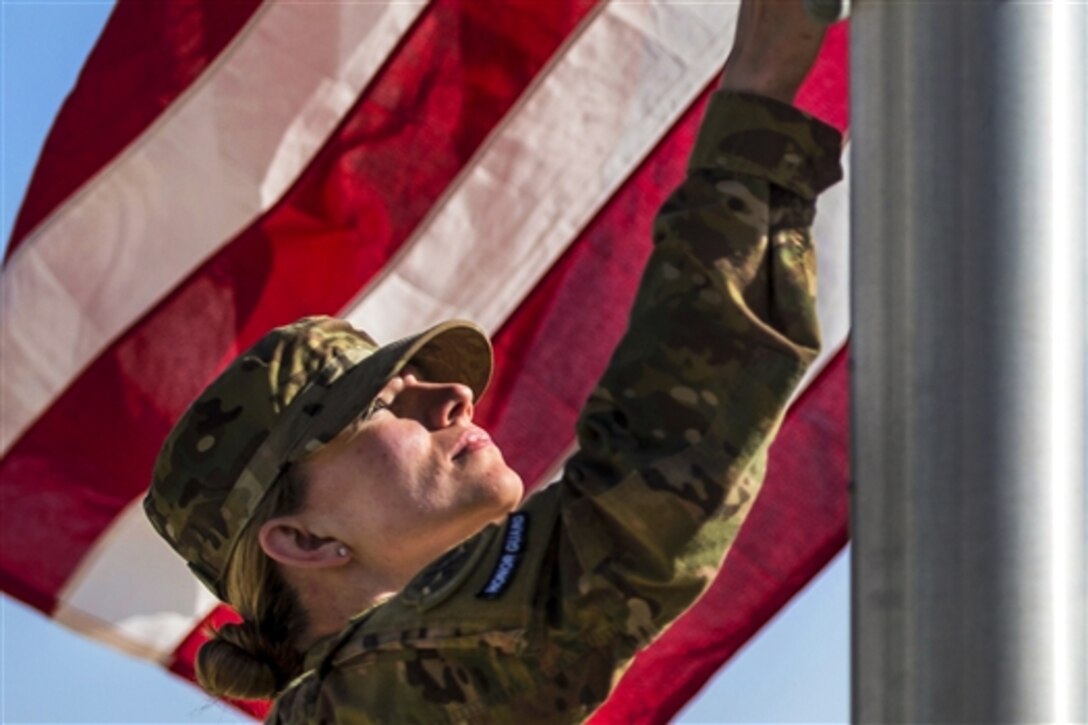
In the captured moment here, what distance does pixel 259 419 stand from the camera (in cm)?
372

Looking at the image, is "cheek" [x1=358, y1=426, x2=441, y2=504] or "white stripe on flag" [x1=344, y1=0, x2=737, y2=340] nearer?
"cheek" [x1=358, y1=426, x2=441, y2=504]

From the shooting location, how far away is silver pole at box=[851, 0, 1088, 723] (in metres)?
1.84

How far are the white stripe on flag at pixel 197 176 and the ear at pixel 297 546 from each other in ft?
8.07

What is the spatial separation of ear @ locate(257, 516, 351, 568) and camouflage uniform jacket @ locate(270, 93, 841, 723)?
0.73 m

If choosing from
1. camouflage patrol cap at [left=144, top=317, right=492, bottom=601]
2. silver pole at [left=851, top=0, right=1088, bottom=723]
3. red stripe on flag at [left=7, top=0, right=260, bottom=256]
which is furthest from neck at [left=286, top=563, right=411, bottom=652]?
red stripe on flag at [left=7, top=0, right=260, bottom=256]

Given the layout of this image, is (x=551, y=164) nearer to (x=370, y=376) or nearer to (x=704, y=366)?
(x=370, y=376)

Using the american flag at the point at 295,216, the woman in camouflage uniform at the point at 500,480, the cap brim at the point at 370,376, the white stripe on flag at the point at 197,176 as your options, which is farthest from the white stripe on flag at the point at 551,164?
the cap brim at the point at 370,376

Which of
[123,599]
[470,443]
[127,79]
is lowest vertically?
[123,599]

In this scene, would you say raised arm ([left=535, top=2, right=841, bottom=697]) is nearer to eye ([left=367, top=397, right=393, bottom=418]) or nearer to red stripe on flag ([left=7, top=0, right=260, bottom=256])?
eye ([left=367, top=397, right=393, bottom=418])

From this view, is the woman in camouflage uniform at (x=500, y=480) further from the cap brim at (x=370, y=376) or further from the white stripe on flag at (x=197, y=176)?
the white stripe on flag at (x=197, y=176)

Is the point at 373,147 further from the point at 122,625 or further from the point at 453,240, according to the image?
the point at 122,625

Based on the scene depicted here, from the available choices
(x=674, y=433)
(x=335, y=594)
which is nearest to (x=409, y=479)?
(x=335, y=594)

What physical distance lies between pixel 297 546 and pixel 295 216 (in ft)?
8.07

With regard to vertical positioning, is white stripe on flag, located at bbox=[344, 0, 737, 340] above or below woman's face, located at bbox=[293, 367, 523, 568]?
above
